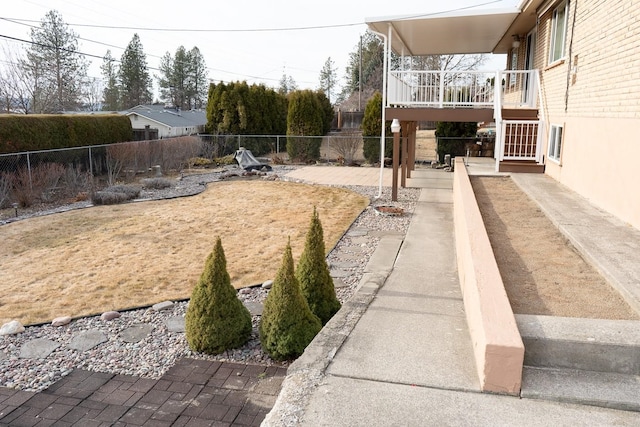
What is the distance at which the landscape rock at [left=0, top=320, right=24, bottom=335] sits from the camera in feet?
16.0

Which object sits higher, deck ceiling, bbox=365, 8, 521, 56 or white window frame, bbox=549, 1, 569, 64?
deck ceiling, bbox=365, 8, 521, 56

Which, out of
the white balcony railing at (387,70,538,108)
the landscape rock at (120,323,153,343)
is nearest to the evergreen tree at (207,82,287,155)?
the white balcony railing at (387,70,538,108)

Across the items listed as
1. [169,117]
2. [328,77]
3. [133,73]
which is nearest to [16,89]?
[169,117]

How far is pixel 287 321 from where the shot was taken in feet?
13.7

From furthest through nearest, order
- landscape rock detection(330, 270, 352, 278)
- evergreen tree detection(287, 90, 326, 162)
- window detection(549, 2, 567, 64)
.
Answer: evergreen tree detection(287, 90, 326, 162) → window detection(549, 2, 567, 64) → landscape rock detection(330, 270, 352, 278)

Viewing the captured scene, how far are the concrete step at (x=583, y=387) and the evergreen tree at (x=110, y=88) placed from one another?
185ft

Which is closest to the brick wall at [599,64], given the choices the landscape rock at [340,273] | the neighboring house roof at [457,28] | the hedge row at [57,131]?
the neighboring house roof at [457,28]

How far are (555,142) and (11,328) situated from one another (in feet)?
31.1

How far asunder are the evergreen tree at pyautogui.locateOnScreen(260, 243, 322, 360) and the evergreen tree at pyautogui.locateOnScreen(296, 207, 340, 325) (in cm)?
50

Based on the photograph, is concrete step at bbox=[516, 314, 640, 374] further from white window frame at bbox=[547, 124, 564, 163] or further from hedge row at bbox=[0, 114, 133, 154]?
hedge row at bbox=[0, 114, 133, 154]

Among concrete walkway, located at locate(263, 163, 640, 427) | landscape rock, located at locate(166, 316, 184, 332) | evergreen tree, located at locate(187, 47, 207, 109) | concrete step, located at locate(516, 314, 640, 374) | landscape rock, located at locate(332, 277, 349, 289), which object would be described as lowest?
landscape rock, located at locate(166, 316, 184, 332)

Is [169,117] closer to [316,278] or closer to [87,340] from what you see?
[87,340]

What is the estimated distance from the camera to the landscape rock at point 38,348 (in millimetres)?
4453

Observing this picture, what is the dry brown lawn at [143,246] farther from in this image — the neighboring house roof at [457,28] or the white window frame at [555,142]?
the neighboring house roof at [457,28]
